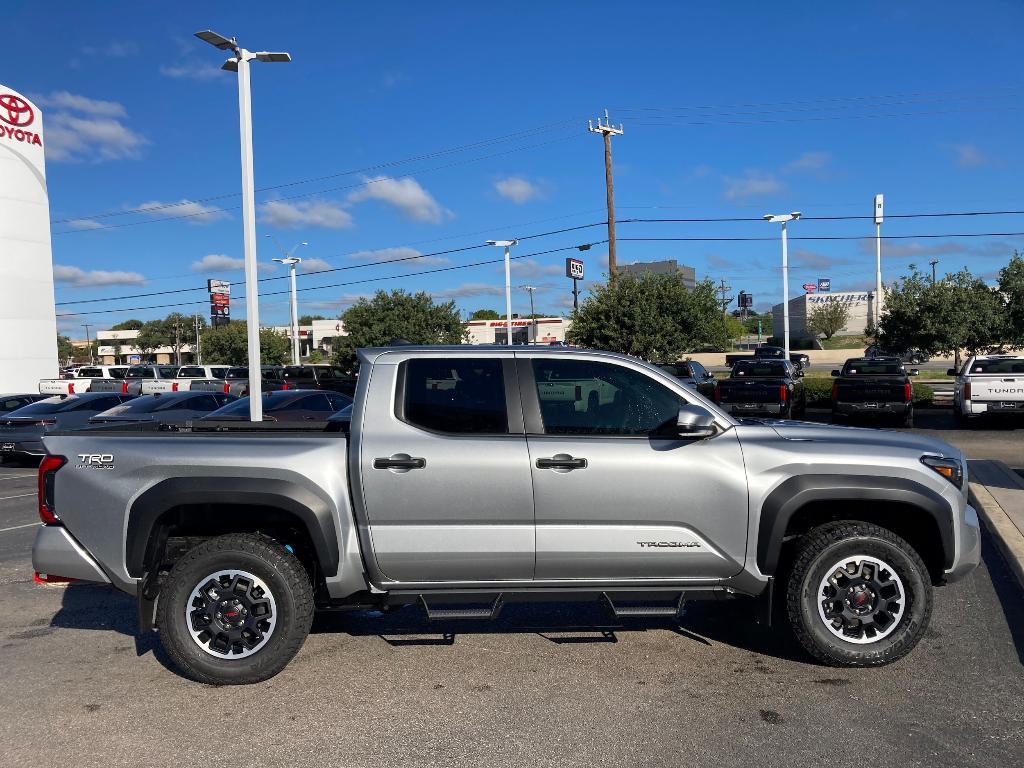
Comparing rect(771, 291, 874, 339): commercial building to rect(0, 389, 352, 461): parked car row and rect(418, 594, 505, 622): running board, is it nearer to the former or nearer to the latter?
rect(0, 389, 352, 461): parked car row

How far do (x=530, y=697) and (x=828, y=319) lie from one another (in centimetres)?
9243

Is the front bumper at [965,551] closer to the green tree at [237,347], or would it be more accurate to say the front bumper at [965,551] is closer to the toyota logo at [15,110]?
the toyota logo at [15,110]

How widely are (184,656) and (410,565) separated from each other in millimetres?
1359

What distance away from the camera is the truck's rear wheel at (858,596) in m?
4.79

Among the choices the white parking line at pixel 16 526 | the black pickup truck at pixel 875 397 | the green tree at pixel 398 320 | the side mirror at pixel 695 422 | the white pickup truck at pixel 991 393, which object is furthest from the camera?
the green tree at pixel 398 320

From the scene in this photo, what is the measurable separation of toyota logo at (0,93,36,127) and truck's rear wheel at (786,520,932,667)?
41047mm

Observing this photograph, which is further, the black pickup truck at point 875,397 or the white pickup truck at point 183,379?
the white pickup truck at point 183,379

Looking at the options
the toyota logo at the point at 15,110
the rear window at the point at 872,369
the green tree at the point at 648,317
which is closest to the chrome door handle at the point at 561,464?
the rear window at the point at 872,369

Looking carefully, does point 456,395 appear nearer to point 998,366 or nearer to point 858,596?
point 858,596

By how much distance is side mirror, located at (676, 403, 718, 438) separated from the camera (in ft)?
14.8

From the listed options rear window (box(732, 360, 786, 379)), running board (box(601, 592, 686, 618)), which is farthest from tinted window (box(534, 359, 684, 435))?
rear window (box(732, 360, 786, 379))

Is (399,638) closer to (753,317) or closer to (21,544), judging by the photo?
(21,544)

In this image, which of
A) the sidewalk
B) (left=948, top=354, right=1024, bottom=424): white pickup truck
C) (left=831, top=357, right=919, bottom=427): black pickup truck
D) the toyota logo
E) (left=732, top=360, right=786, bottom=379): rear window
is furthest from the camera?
the toyota logo

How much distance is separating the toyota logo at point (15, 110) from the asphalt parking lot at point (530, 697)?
37.5 metres
